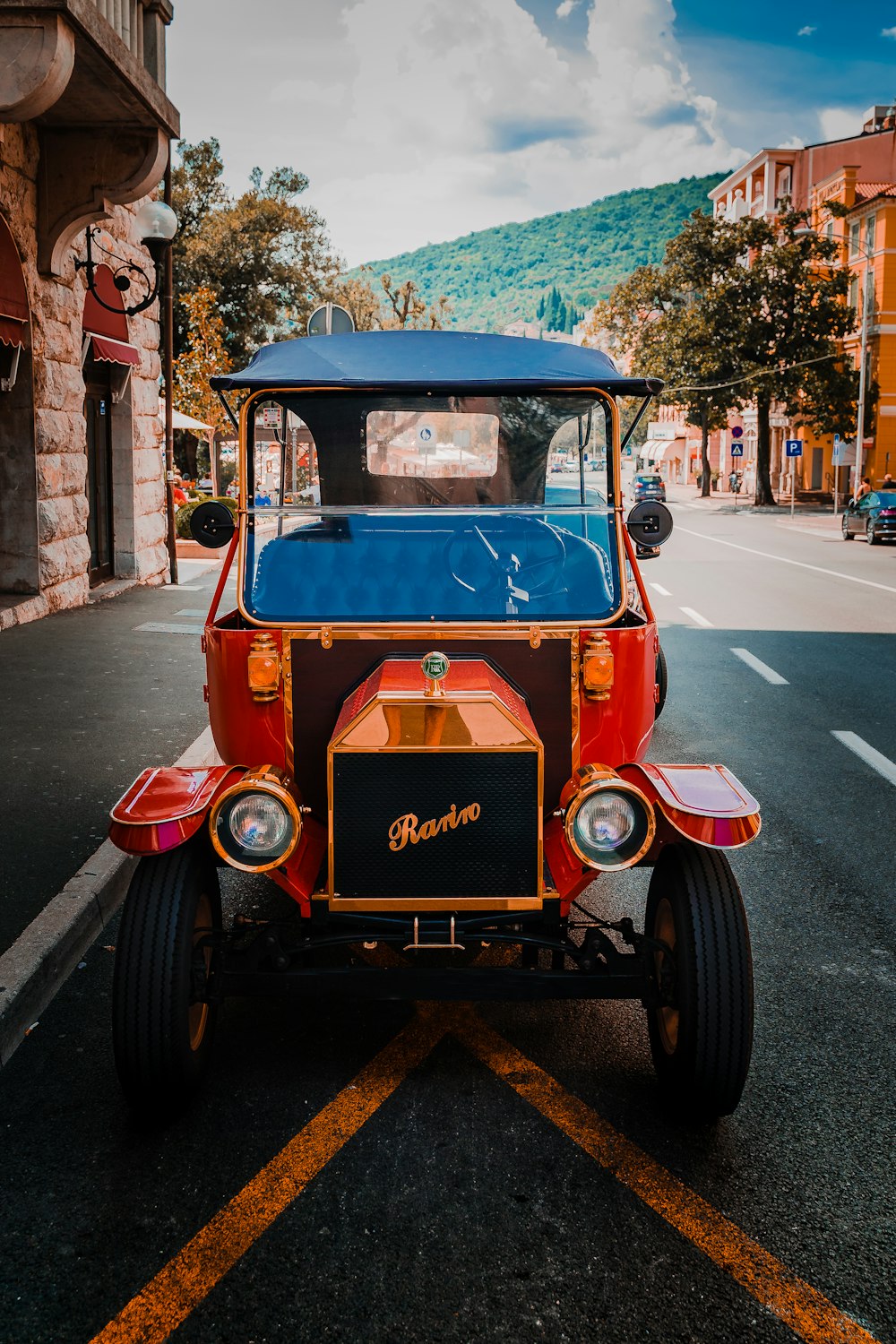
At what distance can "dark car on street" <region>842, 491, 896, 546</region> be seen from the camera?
1176 inches

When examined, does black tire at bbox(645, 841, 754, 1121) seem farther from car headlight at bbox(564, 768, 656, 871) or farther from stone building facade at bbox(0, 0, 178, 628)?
stone building facade at bbox(0, 0, 178, 628)

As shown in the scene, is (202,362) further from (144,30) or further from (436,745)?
(436,745)

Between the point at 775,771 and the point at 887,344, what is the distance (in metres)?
50.2

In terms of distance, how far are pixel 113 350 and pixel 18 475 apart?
316 centimetres

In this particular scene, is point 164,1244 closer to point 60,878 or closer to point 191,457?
point 60,878

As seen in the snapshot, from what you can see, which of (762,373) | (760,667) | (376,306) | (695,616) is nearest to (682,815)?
(760,667)

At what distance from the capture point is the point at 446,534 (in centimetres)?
443

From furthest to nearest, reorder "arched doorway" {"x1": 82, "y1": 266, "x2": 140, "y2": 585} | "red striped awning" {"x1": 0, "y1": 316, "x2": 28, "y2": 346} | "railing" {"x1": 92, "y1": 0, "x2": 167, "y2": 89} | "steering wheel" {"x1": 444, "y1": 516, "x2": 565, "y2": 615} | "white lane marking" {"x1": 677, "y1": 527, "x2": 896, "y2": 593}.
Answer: "white lane marking" {"x1": 677, "y1": 527, "x2": 896, "y2": 593}
"arched doorway" {"x1": 82, "y1": 266, "x2": 140, "y2": 585}
"railing" {"x1": 92, "y1": 0, "x2": 167, "y2": 89}
"red striped awning" {"x1": 0, "y1": 316, "x2": 28, "y2": 346}
"steering wheel" {"x1": 444, "y1": 516, "x2": 565, "y2": 615}

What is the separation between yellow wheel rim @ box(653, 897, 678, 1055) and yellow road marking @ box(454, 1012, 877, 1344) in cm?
32

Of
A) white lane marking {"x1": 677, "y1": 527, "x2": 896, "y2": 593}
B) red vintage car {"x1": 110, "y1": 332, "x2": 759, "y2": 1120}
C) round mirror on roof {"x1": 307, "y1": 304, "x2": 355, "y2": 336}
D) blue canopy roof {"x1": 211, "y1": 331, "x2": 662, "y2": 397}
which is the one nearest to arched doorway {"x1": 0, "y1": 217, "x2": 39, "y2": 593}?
round mirror on roof {"x1": 307, "y1": 304, "x2": 355, "y2": 336}

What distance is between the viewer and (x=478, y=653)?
13.3 feet

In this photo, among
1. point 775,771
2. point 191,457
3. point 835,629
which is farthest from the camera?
point 191,457

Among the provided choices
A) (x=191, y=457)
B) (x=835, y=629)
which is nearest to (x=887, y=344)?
(x=191, y=457)

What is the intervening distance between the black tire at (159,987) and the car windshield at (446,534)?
1.08 metres
